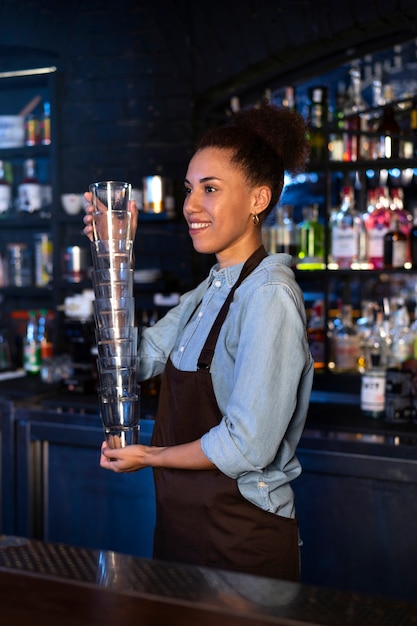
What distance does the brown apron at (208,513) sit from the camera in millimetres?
1678

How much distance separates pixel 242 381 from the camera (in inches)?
61.1

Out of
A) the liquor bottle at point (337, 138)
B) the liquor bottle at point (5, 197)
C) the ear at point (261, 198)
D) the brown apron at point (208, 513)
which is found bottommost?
the brown apron at point (208, 513)

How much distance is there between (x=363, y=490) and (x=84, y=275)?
195 cm

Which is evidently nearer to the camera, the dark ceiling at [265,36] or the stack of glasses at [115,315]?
the stack of glasses at [115,315]

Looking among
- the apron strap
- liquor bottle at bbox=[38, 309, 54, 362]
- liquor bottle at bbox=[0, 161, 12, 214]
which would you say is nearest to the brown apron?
the apron strap

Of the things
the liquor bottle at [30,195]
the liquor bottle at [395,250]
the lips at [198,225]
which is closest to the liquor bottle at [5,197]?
the liquor bottle at [30,195]

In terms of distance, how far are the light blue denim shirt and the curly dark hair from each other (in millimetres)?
191

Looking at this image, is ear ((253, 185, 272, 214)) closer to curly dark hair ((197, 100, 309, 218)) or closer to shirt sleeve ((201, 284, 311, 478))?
curly dark hair ((197, 100, 309, 218))

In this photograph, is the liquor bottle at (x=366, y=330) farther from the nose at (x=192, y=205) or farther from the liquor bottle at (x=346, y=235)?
the nose at (x=192, y=205)

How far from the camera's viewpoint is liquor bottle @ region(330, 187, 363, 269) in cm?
346

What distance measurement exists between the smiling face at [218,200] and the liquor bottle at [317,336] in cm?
179

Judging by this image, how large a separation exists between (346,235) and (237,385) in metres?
2.03

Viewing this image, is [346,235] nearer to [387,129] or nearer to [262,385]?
[387,129]

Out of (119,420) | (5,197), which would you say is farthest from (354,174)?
(119,420)
